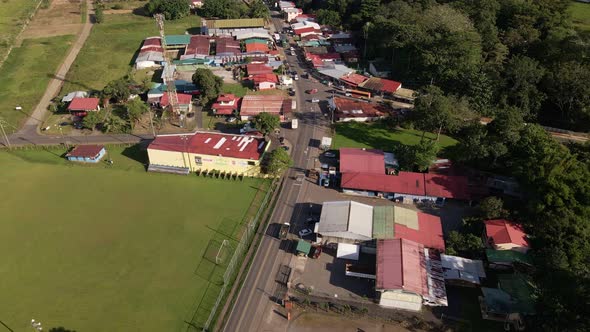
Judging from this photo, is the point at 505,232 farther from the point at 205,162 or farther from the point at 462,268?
the point at 205,162

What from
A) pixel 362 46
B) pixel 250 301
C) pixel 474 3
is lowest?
pixel 250 301

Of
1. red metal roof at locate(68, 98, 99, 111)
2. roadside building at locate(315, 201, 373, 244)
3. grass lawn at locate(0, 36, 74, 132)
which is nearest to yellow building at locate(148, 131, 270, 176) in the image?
roadside building at locate(315, 201, 373, 244)

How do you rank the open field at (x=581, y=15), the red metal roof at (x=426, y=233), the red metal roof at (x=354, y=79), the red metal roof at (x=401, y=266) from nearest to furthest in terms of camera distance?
the red metal roof at (x=401, y=266) < the red metal roof at (x=426, y=233) < the open field at (x=581, y=15) < the red metal roof at (x=354, y=79)

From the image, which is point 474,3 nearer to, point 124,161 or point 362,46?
point 362,46

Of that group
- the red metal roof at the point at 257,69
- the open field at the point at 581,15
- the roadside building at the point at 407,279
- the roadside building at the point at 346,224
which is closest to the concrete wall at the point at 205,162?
the roadside building at the point at 346,224

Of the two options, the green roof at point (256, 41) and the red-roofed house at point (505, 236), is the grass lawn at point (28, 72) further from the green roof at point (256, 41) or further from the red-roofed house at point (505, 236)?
the red-roofed house at point (505, 236)

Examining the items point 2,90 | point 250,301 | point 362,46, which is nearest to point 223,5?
point 362,46

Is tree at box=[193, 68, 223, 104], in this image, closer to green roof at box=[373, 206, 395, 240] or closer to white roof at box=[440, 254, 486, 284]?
green roof at box=[373, 206, 395, 240]

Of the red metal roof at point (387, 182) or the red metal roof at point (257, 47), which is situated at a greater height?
the red metal roof at point (257, 47)
